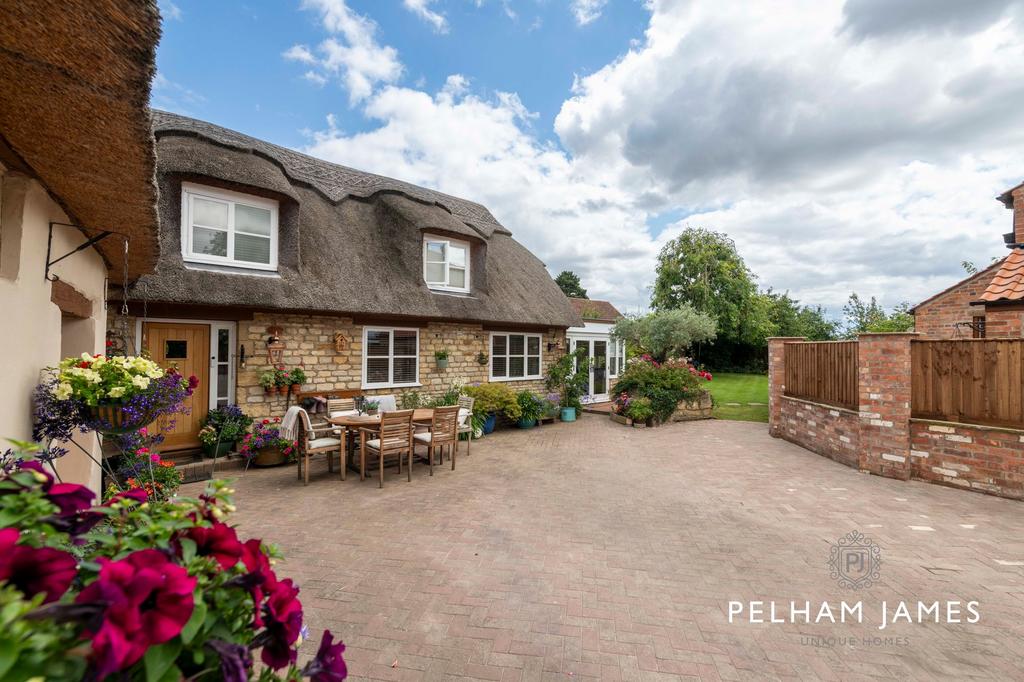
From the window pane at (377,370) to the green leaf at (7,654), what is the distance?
31.0ft

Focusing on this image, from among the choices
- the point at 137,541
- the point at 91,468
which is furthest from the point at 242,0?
the point at 137,541

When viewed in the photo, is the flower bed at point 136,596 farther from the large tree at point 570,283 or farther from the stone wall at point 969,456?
the large tree at point 570,283

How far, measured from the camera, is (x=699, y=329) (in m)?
17.1

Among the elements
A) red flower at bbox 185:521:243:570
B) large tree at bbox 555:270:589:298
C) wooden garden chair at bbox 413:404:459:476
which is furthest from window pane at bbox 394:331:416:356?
large tree at bbox 555:270:589:298

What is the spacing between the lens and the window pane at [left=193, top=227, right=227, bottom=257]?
25.5 ft

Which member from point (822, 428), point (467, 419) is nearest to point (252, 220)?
point (467, 419)

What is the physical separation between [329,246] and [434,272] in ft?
9.01

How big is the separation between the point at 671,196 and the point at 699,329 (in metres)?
6.13

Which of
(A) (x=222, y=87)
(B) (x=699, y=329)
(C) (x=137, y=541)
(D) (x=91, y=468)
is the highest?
(A) (x=222, y=87)

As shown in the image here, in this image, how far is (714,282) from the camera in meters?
27.4

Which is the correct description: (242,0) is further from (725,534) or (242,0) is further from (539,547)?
(725,534)

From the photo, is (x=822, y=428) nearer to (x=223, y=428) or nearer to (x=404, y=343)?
(x=404, y=343)

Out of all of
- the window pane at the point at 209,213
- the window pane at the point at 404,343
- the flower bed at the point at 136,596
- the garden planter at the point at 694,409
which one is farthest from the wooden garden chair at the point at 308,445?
the garden planter at the point at 694,409

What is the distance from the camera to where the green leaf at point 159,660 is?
29.4 inches
